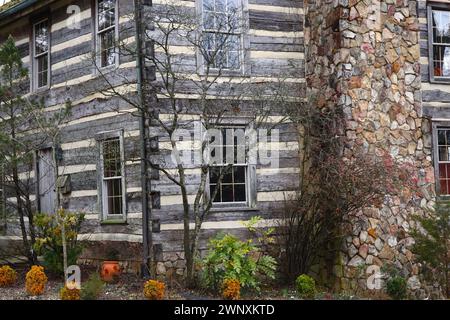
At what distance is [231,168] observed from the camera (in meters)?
13.6

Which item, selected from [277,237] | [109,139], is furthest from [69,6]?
[277,237]

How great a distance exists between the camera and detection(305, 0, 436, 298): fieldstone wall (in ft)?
43.2

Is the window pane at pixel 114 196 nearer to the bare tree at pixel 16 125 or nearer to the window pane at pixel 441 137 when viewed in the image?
the bare tree at pixel 16 125

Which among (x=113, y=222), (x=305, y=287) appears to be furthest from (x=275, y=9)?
(x=305, y=287)

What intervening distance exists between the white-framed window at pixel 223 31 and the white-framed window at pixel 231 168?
141 centimetres

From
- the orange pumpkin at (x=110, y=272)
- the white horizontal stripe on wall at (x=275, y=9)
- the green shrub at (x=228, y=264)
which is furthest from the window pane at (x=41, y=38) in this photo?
the green shrub at (x=228, y=264)

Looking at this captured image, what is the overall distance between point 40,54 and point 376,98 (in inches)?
327

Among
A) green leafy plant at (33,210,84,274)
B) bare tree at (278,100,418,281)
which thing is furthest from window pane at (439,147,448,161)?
green leafy plant at (33,210,84,274)

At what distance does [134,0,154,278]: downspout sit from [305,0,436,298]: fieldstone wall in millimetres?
3723

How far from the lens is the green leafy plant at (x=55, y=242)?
43.5 feet

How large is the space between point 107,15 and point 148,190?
13.7 feet

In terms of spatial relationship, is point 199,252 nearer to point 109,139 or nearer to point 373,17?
point 109,139

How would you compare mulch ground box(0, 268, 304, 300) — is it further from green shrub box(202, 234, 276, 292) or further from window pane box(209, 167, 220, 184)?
window pane box(209, 167, 220, 184)

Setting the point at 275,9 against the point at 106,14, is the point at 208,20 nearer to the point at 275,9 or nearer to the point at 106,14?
the point at 275,9
